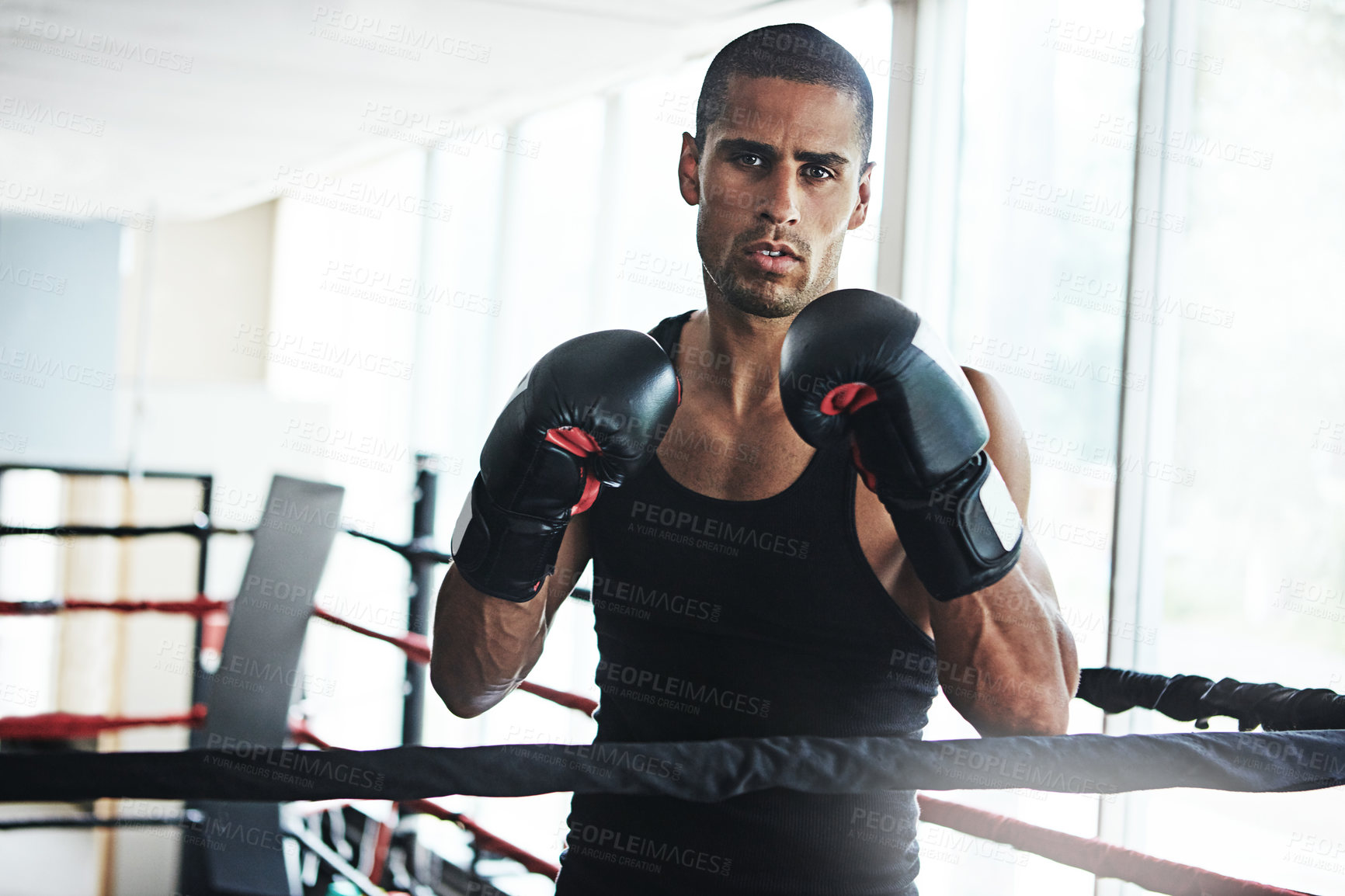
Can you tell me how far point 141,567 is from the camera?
3.69m

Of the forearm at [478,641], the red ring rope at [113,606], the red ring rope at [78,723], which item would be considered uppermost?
the forearm at [478,641]

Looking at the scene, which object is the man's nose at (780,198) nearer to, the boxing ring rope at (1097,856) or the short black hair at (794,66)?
the short black hair at (794,66)

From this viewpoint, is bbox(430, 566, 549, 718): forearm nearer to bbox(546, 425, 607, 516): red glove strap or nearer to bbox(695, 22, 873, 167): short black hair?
bbox(546, 425, 607, 516): red glove strap

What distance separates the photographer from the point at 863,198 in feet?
3.72

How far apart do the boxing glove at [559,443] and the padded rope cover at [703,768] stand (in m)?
0.37

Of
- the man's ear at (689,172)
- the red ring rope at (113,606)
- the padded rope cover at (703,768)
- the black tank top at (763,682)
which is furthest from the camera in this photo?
the red ring rope at (113,606)

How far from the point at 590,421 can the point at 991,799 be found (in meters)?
1.62

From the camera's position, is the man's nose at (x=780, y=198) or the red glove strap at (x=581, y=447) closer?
the red glove strap at (x=581, y=447)

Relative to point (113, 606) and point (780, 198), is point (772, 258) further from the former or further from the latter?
point (113, 606)

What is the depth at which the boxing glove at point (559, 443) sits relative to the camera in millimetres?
874

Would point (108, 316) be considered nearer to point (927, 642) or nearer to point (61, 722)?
point (61, 722)

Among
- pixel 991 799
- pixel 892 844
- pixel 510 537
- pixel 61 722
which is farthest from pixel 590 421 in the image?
pixel 61 722

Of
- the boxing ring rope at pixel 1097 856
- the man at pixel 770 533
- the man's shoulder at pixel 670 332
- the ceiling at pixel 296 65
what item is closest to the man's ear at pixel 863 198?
the man at pixel 770 533

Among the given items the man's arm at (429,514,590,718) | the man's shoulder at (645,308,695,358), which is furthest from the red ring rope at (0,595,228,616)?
the man's shoulder at (645,308,695,358)
